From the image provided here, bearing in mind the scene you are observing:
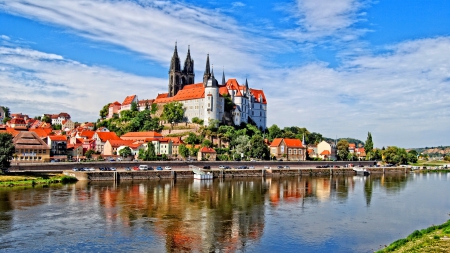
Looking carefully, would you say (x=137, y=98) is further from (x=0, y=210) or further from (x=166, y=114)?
(x=0, y=210)

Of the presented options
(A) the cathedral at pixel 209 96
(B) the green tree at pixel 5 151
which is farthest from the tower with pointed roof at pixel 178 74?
(B) the green tree at pixel 5 151

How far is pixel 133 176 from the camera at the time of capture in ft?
185

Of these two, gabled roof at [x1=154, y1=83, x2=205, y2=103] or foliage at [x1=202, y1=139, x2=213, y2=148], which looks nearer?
foliage at [x1=202, y1=139, x2=213, y2=148]

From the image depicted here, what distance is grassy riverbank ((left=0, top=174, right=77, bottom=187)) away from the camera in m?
44.4

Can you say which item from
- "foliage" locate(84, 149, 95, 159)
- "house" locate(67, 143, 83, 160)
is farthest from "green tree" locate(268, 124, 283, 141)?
"house" locate(67, 143, 83, 160)

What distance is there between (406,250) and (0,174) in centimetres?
4031

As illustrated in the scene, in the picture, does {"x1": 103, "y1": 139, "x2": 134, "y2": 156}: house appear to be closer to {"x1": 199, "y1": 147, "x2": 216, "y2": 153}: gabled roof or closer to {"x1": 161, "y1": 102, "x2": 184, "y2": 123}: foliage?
{"x1": 199, "y1": 147, "x2": 216, "y2": 153}: gabled roof

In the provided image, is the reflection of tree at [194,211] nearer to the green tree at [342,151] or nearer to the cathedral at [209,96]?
the cathedral at [209,96]

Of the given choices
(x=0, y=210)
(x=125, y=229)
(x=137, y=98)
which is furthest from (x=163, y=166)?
(x=137, y=98)

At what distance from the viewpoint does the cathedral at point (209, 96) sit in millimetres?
93938

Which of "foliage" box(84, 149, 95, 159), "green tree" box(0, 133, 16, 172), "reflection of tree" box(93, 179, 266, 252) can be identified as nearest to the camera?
"reflection of tree" box(93, 179, 266, 252)

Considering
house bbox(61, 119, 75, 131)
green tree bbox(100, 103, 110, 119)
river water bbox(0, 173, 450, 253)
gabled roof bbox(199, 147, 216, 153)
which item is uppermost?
green tree bbox(100, 103, 110, 119)

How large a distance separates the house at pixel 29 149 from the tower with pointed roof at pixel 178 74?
1974 inches

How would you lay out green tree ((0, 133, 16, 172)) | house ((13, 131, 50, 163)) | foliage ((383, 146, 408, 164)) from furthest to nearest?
foliage ((383, 146, 408, 164)) < house ((13, 131, 50, 163)) < green tree ((0, 133, 16, 172))
